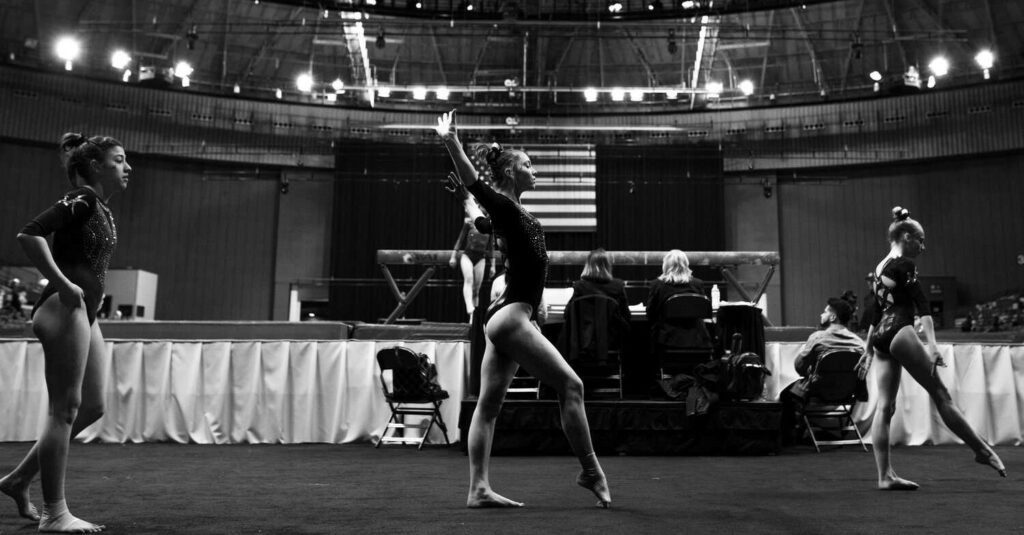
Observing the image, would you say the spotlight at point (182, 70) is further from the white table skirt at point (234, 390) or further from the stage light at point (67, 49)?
the white table skirt at point (234, 390)

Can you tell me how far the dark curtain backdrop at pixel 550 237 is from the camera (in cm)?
1745

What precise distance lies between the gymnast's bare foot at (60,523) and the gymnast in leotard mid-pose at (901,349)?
343cm

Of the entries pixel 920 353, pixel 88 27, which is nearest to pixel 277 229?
pixel 88 27

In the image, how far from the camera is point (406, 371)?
6191 mm

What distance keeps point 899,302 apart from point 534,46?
1564 centimetres

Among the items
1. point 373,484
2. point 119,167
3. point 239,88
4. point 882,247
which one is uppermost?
point 239,88

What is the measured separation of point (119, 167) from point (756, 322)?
5170 mm

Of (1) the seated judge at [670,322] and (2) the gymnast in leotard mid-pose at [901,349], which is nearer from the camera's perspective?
(2) the gymnast in leotard mid-pose at [901,349]

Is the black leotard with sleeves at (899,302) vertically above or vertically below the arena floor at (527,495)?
above

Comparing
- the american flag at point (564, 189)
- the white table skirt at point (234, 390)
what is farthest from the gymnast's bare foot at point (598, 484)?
the american flag at point (564, 189)

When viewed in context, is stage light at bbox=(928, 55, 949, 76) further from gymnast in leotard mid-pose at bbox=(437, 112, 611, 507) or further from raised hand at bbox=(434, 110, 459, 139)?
raised hand at bbox=(434, 110, 459, 139)

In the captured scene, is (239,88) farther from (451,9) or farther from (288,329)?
(288,329)

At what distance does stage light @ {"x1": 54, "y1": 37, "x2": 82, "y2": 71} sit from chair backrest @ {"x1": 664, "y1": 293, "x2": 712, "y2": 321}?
1576cm

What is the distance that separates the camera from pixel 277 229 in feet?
59.0
